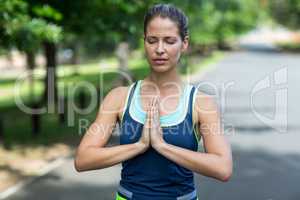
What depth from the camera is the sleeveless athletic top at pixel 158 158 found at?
2.21 metres

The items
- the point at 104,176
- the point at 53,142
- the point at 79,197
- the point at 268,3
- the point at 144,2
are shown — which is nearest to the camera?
the point at 79,197

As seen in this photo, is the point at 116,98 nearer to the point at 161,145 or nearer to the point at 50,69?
the point at 161,145

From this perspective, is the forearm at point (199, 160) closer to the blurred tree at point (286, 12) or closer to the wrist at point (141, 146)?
the wrist at point (141, 146)

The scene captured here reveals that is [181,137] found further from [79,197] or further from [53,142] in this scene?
[53,142]

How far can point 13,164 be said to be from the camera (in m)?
9.83

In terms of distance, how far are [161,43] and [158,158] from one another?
0.45 meters

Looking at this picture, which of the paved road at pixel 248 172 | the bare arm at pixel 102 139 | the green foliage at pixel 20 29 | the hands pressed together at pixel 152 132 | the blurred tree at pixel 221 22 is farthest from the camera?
the blurred tree at pixel 221 22

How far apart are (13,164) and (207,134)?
8065 millimetres

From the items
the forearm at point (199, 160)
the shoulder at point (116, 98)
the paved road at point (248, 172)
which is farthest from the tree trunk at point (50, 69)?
the forearm at point (199, 160)

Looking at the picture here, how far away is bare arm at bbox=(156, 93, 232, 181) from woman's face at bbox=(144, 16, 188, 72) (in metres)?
0.19

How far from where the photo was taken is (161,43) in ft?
7.27

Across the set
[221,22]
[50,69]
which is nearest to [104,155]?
[50,69]

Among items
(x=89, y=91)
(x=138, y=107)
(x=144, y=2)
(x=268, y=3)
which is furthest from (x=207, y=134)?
(x=268, y=3)

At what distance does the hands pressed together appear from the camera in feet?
7.09
